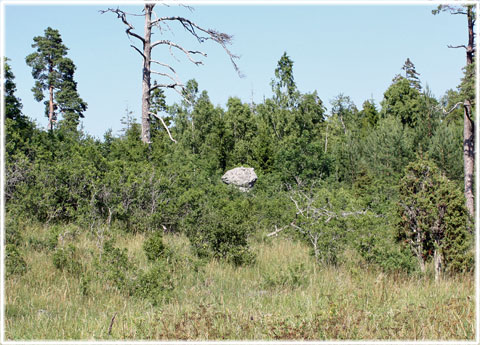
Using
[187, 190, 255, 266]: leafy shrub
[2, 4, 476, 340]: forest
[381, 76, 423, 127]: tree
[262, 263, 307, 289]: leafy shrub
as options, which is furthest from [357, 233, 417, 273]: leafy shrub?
[381, 76, 423, 127]: tree

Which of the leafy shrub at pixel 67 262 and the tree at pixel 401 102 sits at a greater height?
the tree at pixel 401 102

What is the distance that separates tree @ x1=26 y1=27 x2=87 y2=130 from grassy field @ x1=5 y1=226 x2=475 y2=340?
3325cm

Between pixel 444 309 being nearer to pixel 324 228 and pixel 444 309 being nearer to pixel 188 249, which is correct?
pixel 324 228

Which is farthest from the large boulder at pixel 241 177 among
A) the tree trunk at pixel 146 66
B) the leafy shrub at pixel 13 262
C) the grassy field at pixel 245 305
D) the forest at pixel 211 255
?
the leafy shrub at pixel 13 262

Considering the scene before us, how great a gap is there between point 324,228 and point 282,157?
38.2 ft

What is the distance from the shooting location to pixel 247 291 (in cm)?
638

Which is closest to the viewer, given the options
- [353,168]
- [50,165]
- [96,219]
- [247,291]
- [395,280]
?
[247,291]

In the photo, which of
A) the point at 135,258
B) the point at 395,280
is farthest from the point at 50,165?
the point at 395,280

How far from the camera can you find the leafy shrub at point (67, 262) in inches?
277

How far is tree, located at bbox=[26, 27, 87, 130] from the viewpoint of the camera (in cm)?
3866

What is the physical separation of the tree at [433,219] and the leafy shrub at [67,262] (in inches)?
190

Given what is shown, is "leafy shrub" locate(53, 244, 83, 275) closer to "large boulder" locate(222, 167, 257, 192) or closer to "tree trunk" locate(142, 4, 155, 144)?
"tree trunk" locate(142, 4, 155, 144)

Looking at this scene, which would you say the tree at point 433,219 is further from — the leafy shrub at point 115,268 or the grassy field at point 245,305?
the leafy shrub at point 115,268

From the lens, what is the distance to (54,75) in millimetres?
38844
